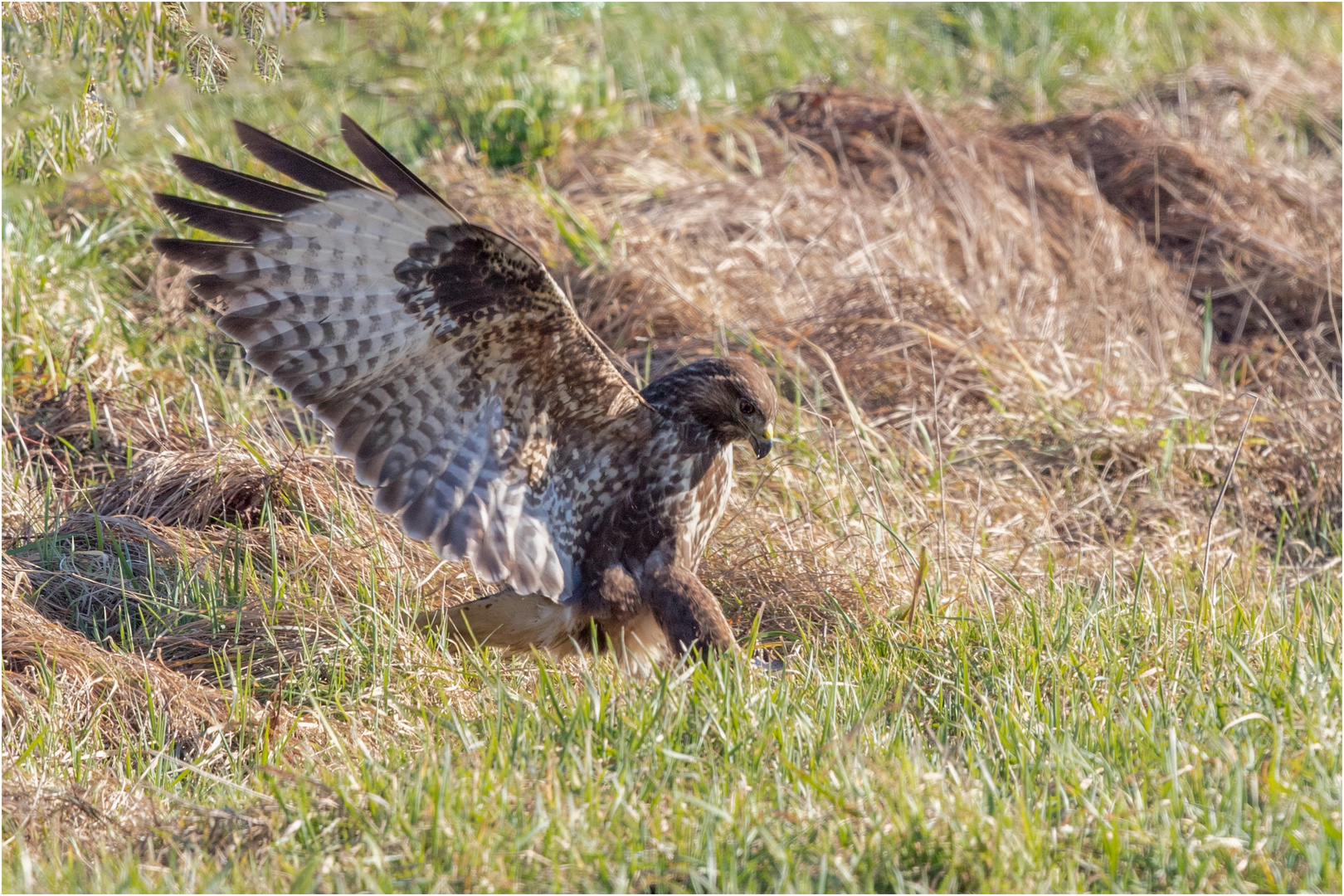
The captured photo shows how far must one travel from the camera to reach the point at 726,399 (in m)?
3.65

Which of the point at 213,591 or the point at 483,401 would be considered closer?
the point at 483,401

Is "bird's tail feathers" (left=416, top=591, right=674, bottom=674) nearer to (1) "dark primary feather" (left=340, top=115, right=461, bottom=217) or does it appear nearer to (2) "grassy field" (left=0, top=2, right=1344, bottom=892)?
(2) "grassy field" (left=0, top=2, right=1344, bottom=892)

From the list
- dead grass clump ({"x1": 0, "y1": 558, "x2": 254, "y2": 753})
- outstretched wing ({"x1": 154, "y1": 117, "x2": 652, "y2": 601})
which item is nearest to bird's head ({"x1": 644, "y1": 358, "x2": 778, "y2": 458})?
outstretched wing ({"x1": 154, "y1": 117, "x2": 652, "y2": 601})

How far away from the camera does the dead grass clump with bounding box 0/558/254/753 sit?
333cm

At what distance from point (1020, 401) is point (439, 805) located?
10.9 ft

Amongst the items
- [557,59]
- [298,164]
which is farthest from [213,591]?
[557,59]

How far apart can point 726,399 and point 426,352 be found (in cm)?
83

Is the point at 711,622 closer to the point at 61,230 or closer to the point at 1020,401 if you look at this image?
the point at 1020,401

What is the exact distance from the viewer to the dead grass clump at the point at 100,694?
333cm

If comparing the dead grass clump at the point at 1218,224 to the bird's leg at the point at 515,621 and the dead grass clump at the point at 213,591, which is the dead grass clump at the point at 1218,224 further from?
the dead grass clump at the point at 213,591

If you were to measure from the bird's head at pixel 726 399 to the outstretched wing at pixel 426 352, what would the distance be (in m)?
0.10

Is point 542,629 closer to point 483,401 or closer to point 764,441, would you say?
point 483,401

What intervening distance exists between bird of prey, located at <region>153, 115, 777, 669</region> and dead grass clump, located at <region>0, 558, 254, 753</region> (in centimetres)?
67

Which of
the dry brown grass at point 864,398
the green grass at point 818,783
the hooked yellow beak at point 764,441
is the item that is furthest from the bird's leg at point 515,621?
the hooked yellow beak at point 764,441
